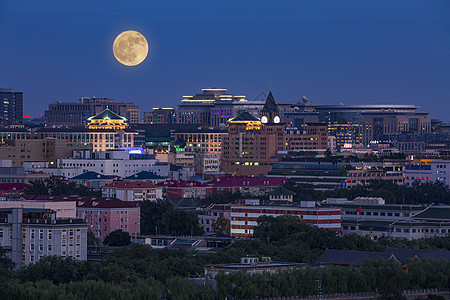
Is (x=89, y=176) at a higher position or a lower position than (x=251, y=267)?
higher

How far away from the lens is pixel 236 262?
100625mm

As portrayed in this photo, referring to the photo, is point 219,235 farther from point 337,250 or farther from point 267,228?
point 337,250

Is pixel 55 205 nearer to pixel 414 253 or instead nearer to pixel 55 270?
pixel 55 270

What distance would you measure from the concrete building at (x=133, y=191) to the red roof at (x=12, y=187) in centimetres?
852

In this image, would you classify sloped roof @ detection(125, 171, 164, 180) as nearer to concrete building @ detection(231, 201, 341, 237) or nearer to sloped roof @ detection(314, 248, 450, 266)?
concrete building @ detection(231, 201, 341, 237)

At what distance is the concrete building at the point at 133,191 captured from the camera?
16238 centimetres

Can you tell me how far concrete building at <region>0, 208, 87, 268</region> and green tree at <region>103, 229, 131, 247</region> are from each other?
1988 centimetres

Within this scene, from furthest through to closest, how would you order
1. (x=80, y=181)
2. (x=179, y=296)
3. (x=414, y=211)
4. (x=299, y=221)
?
(x=80, y=181), (x=414, y=211), (x=299, y=221), (x=179, y=296)

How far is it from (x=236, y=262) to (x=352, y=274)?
13179 mm

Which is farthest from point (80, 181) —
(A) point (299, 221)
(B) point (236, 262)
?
(B) point (236, 262)

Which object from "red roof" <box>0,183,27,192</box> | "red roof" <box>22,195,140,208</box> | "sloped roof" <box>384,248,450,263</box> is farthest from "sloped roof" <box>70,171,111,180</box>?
"sloped roof" <box>384,248,450,263</box>

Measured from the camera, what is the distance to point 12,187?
166000 mm

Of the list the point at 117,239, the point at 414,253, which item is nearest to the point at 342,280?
the point at 414,253

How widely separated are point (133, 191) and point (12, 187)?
13014mm
